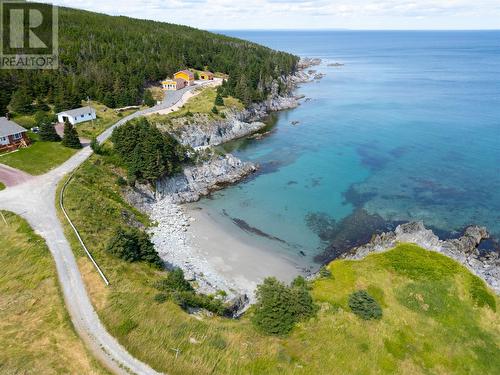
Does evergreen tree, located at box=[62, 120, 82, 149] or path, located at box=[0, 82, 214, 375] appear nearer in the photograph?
path, located at box=[0, 82, 214, 375]

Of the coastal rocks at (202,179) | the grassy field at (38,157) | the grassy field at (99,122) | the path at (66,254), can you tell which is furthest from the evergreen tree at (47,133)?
the coastal rocks at (202,179)

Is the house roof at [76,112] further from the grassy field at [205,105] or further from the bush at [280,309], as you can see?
the bush at [280,309]

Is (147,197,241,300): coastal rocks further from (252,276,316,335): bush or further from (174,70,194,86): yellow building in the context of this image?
(174,70,194,86): yellow building

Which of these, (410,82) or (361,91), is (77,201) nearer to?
(361,91)

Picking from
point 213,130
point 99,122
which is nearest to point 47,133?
point 99,122

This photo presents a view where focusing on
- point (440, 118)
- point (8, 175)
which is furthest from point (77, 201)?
point (440, 118)

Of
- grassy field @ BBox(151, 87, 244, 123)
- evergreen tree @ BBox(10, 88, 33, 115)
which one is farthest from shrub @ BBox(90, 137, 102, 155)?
evergreen tree @ BBox(10, 88, 33, 115)

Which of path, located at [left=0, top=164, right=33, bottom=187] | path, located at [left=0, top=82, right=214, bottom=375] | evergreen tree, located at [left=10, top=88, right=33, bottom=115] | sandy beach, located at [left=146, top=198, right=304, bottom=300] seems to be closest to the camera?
path, located at [left=0, top=82, right=214, bottom=375]

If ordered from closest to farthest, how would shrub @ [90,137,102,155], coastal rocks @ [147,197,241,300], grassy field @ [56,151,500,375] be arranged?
grassy field @ [56,151,500,375] < coastal rocks @ [147,197,241,300] < shrub @ [90,137,102,155]
